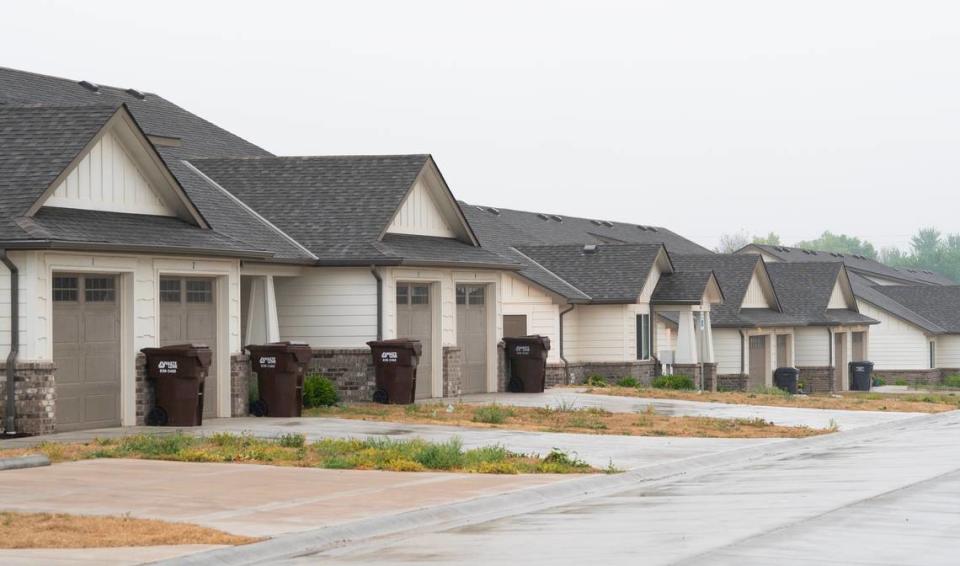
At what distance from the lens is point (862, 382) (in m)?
63.3

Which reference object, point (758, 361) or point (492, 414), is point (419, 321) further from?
point (758, 361)

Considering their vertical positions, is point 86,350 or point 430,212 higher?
point 430,212

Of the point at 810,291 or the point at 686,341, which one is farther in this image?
the point at 810,291

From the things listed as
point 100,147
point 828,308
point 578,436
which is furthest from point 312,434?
point 828,308

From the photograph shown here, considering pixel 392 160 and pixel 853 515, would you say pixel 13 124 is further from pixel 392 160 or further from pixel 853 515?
pixel 853 515

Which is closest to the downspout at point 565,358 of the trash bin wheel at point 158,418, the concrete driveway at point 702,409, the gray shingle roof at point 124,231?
the concrete driveway at point 702,409

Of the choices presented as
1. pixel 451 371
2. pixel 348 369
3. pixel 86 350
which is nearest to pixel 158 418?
pixel 86 350

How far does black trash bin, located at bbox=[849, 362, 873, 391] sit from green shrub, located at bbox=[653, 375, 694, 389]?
1894cm

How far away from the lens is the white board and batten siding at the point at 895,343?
72.6 metres

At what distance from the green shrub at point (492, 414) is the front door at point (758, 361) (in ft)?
91.5

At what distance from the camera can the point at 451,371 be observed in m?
35.0

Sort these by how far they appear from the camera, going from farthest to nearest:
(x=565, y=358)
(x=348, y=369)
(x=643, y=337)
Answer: (x=643, y=337)
(x=565, y=358)
(x=348, y=369)

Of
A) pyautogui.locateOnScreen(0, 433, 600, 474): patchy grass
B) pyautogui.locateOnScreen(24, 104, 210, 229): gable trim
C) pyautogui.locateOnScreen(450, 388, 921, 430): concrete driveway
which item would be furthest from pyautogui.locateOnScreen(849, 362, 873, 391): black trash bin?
pyautogui.locateOnScreen(0, 433, 600, 474): patchy grass

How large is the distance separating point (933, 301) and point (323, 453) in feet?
199
